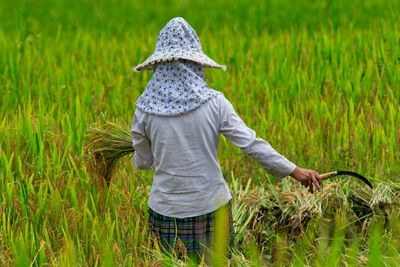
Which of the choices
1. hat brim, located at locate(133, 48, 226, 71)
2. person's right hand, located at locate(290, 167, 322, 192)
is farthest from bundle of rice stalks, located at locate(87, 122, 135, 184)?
person's right hand, located at locate(290, 167, 322, 192)

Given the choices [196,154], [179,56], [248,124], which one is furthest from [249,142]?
[248,124]

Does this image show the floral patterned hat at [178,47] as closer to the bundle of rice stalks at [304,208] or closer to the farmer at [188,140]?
the farmer at [188,140]

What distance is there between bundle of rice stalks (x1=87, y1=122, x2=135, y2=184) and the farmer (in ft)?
1.30

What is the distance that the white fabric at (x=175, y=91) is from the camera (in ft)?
8.96

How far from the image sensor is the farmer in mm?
2740

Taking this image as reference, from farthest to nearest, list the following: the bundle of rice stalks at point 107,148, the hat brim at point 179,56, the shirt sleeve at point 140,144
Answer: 1. the bundle of rice stalks at point 107,148
2. the shirt sleeve at point 140,144
3. the hat brim at point 179,56

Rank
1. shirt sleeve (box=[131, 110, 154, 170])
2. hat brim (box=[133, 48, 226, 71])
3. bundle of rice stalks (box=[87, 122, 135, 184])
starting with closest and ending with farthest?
hat brim (box=[133, 48, 226, 71]), shirt sleeve (box=[131, 110, 154, 170]), bundle of rice stalks (box=[87, 122, 135, 184])

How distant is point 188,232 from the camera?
281 cm

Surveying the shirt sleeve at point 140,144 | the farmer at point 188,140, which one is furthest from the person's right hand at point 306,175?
the shirt sleeve at point 140,144

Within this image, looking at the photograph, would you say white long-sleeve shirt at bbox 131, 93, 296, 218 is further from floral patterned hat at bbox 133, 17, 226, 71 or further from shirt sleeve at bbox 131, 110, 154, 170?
floral patterned hat at bbox 133, 17, 226, 71

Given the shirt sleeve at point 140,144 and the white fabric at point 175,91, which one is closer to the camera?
the white fabric at point 175,91

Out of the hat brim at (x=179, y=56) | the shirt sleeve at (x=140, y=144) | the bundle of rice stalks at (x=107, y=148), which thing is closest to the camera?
the hat brim at (x=179, y=56)

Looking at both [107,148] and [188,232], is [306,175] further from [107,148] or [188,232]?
[107,148]

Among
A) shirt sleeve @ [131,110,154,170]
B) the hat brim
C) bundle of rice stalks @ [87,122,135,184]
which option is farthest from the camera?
bundle of rice stalks @ [87,122,135,184]
